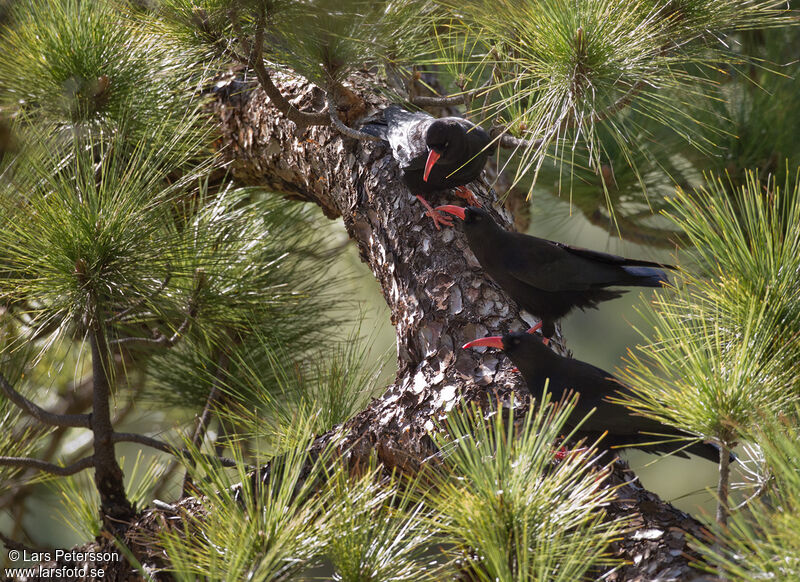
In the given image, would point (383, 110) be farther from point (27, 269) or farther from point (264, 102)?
point (27, 269)

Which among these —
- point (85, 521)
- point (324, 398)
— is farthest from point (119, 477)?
point (324, 398)

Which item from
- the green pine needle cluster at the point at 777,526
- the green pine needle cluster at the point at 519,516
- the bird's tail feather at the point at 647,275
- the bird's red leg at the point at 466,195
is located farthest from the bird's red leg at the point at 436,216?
the green pine needle cluster at the point at 777,526

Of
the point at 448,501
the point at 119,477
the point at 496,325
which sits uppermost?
the point at 496,325

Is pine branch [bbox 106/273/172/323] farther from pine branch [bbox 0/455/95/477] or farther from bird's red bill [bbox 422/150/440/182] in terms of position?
bird's red bill [bbox 422/150/440/182]

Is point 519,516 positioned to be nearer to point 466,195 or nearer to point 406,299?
point 406,299

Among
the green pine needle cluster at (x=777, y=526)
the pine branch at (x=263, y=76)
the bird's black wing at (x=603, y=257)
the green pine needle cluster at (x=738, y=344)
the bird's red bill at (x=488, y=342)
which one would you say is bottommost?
the green pine needle cluster at (x=777, y=526)

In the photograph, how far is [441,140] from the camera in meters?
1.43

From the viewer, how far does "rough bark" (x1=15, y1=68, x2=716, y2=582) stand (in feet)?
3.29

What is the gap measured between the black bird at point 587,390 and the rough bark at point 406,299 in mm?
51

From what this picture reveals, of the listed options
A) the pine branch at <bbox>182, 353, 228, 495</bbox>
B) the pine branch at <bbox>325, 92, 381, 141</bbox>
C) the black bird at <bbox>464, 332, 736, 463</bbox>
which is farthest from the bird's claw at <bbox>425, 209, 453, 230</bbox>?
the pine branch at <bbox>182, 353, 228, 495</bbox>

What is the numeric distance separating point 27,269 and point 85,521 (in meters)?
0.56

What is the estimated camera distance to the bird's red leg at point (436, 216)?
1467mm

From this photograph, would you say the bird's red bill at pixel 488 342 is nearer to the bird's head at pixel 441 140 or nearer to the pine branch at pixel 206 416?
the bird's head at pixel 441 140

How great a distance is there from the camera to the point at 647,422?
1136mm
